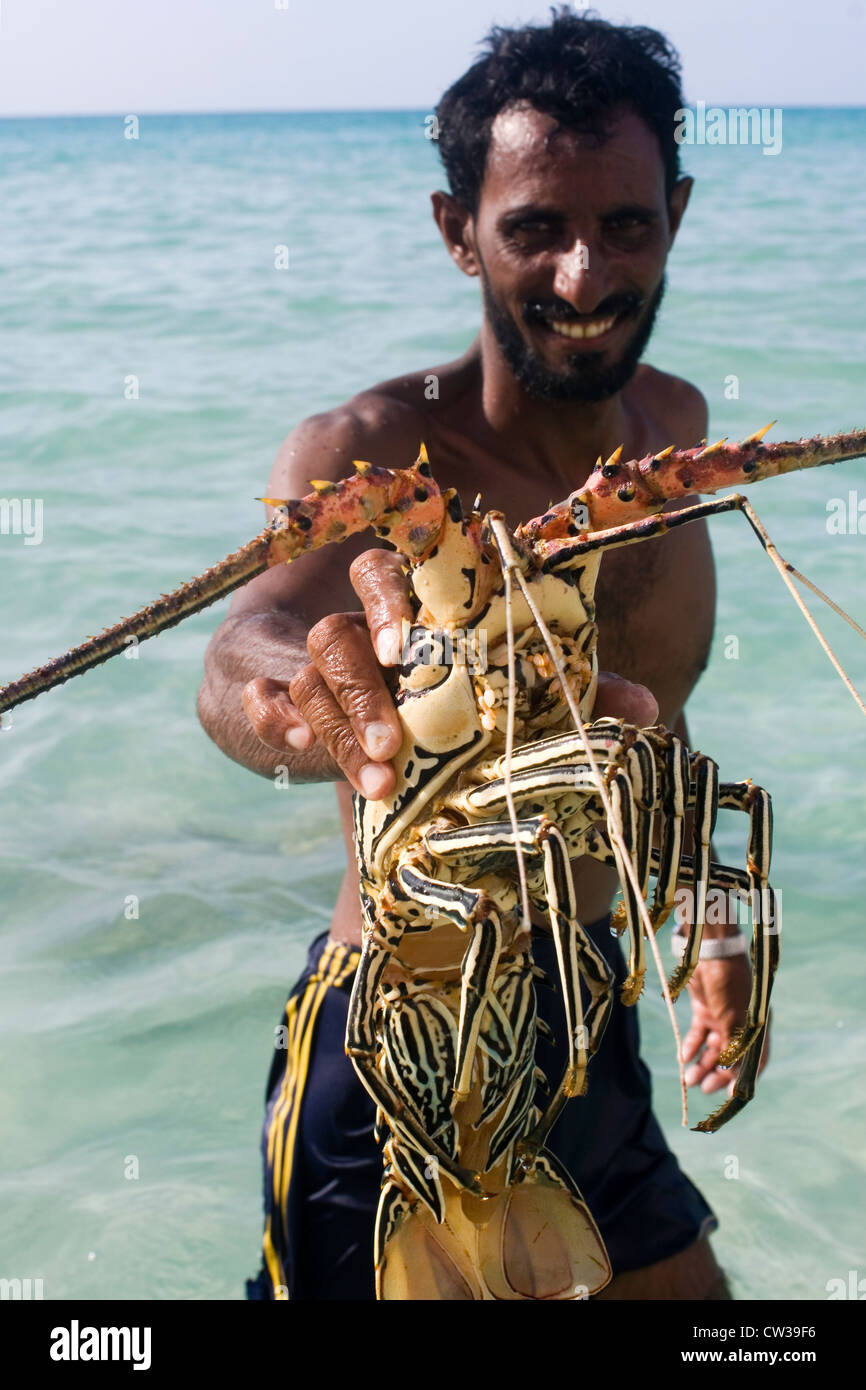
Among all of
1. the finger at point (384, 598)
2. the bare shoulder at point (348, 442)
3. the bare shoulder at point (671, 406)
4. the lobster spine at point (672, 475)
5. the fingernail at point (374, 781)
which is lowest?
the fingernail at point (374, 781)

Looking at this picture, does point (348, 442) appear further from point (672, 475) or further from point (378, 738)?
point (672, 475)

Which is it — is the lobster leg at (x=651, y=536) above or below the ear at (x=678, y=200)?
below

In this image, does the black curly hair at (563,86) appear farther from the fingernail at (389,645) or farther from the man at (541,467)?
the fingernail at (389,645)

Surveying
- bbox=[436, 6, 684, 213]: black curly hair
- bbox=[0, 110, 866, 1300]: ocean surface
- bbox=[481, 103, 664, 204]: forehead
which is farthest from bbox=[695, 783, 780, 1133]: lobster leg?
bbox=[0, 110, 866, 1300]: ocean surface

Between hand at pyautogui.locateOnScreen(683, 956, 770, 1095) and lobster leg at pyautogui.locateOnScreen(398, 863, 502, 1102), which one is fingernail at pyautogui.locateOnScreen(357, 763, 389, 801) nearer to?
lobster leg at pyautogui.locateOnScreen(398, 863, 502, 1102)

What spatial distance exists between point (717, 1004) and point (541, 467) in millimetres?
1500

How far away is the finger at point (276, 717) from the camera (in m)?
2.15

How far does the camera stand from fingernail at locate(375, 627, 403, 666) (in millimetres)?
1996

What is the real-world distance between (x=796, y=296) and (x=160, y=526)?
9.59m

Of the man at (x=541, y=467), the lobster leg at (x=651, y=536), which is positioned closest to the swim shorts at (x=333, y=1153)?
the man at (x=541, y=467)

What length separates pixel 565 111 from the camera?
3.37m

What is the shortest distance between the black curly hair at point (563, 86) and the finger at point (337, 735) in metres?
1.90

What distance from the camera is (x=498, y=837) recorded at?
1821 millimetres

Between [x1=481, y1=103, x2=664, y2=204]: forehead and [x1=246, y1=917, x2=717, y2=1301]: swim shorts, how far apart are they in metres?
1.76
